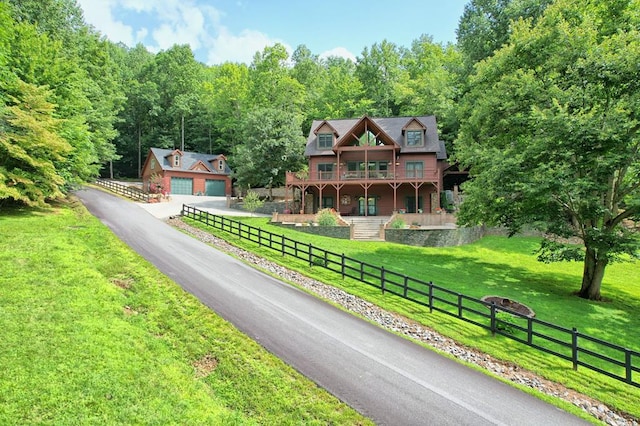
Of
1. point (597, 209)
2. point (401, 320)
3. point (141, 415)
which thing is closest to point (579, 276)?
point (597, 209)

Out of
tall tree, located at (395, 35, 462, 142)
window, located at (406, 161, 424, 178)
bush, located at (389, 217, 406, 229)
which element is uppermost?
tall tree, located at (395, 35, 462, 142)

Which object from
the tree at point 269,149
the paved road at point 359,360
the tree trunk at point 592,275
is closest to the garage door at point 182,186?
the tree at point 269,149

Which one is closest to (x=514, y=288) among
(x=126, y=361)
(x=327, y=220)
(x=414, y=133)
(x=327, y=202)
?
(x=327, y=220)

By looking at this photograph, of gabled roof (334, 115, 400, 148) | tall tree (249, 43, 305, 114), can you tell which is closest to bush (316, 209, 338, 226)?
gabled roof (334, 115, 400, 148)

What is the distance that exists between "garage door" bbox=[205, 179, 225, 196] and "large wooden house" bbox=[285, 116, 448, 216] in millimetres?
17675

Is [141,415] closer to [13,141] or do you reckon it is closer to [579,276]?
[13,141]

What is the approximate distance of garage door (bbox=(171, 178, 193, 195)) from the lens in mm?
43875

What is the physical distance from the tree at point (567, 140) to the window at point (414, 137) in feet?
42.6

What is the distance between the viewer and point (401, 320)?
11.3 metres

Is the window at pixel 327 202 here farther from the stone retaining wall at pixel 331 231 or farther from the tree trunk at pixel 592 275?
the tree trunk at pixel 592 275

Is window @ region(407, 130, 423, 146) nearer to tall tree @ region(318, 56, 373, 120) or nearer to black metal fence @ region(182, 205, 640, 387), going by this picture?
tall tree @ region(318, 56, 373, 120)

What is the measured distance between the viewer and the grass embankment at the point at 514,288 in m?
8.98

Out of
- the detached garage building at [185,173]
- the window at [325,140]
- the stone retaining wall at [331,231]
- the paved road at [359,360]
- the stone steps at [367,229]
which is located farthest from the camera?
the detached garage building at [185,173]

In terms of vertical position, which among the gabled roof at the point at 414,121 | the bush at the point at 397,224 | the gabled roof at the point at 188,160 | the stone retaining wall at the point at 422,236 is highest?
the gabled roof at the point at 414,121
